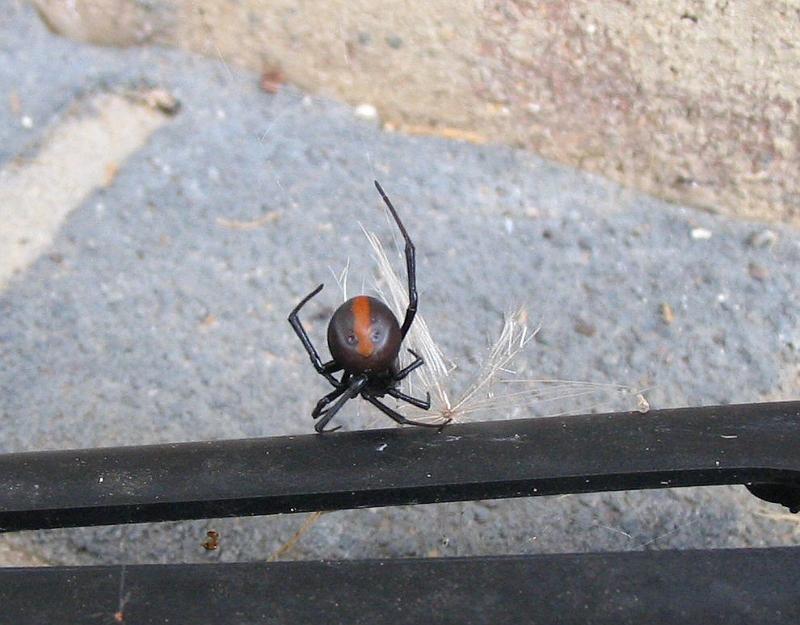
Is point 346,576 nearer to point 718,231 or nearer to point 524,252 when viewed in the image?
point 524,252

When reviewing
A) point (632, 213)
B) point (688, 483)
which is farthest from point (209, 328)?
point (688, 483)

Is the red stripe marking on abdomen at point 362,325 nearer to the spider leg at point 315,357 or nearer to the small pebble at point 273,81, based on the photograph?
the spider leg at point 315,357

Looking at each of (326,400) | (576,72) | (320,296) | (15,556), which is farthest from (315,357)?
(576,72)

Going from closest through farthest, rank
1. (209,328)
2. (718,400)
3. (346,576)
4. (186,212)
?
1. (346,576)
2. (718,400)
3. (209,328)
4. (186,212)

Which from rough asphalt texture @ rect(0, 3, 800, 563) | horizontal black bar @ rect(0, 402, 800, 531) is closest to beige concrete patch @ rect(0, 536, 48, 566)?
rough asphalt texture @ rect(0, 3, 800, 563)

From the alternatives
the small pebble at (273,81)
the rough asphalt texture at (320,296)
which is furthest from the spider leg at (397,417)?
the small pebble at (273,81)

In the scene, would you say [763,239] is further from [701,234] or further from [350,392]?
[350,392]
